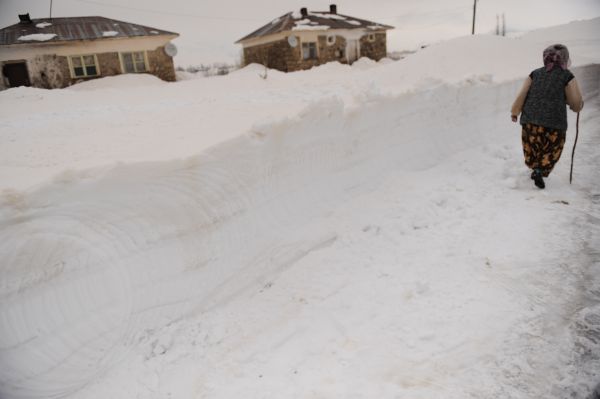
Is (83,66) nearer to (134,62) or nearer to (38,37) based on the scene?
(38,37)

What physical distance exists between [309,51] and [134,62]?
9687 mm

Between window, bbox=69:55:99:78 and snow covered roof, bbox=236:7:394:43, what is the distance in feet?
31.0

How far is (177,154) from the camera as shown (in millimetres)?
3445

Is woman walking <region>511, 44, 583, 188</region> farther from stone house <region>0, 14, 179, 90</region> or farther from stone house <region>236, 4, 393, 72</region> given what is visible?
stone house <region>0, 14, 179, 90</region>

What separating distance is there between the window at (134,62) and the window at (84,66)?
1298 mm

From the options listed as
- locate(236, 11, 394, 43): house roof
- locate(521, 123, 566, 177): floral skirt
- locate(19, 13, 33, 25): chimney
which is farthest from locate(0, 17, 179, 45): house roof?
locate(521, 123, 566, 177): floral skirt

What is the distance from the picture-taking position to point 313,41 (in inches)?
879

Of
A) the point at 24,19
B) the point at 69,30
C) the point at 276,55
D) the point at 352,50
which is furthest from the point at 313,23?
the point at 24,19

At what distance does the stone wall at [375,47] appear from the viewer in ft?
80.4

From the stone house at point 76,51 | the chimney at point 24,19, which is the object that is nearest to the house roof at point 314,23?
the stone house at point 76,51

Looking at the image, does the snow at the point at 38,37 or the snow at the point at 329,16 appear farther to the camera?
the snow at the point at 329,16

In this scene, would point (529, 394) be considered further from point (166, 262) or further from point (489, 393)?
point (166, 262)

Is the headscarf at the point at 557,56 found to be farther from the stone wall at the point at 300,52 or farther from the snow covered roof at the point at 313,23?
the snow covered roof at the point at 313,23

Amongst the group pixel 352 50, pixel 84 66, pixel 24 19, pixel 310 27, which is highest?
pixel 24 19
